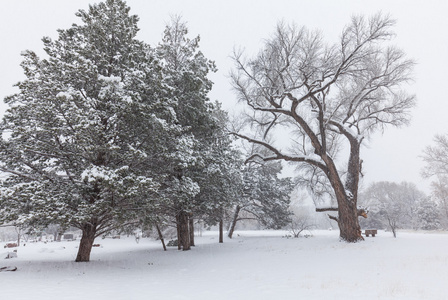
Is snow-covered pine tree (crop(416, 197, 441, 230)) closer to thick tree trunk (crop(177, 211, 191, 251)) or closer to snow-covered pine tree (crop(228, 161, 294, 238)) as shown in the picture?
snow-covered pine tree (crop(228, 161, 294, 238))


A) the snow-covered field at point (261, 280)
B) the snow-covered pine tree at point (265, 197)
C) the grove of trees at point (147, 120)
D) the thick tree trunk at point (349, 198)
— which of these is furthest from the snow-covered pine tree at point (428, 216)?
the snow-covered field at point (261, 280)

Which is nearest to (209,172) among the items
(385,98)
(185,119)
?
(185,119)

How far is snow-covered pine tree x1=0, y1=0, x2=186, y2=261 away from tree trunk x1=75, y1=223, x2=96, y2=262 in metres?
0.04

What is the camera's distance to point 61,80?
1031cm

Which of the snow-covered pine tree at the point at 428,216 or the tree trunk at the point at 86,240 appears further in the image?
the snow-covered pine tree at the point at 428,216

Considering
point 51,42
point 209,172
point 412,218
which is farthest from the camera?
point 412,218

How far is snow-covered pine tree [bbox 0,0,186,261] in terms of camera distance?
884 centimetres

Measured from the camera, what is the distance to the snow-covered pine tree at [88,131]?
348 inches

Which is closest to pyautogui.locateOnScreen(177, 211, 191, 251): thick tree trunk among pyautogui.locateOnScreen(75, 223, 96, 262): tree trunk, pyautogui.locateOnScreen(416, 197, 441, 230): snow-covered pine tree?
pyautogui.locateOnScreen(75, 223, 96, 262): tree trunk

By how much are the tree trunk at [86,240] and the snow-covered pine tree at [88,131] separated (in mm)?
43

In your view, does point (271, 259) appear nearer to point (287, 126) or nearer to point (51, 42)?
point (287, 126)

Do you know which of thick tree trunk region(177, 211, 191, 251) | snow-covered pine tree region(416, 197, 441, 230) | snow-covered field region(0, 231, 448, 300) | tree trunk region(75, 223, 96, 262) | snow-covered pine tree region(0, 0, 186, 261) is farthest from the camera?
snow-covered pine tree region(416, 197, 441, 230)

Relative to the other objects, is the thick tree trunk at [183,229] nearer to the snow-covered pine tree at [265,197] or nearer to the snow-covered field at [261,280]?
the snow-covered field at [261,280]

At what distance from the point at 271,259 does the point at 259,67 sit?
11193 mm
